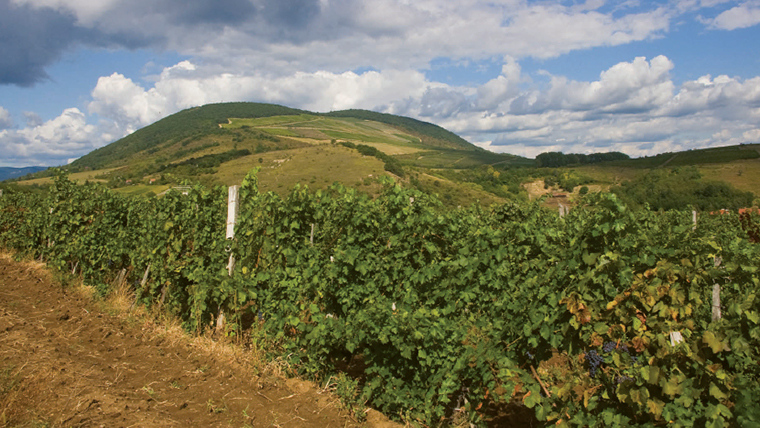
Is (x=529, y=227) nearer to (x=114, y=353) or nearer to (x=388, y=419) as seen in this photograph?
(x=388, y=419)

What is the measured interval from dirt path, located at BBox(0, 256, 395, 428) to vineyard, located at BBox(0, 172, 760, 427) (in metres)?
0.41

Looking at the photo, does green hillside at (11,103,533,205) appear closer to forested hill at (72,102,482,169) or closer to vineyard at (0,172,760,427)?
forested hill at (72,102,482,169)

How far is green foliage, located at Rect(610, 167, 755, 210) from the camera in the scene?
185 ft

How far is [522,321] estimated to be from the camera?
3762 mm

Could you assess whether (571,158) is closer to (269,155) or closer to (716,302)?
(269,155)

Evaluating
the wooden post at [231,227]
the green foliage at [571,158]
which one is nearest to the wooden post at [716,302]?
the wooden post at [231,227]

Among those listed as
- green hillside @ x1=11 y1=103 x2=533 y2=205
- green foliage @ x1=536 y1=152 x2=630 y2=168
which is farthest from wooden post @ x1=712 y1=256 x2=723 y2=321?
green foliage @ x1=536 y1=152 x2=630 y2=168

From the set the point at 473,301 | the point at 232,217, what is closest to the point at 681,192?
the point at 473,301

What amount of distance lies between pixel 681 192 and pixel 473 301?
71.7 meters

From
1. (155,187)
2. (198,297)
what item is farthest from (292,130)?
(198,297)

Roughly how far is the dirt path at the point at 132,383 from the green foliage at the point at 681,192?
179 ft

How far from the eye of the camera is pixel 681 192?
2514 inches

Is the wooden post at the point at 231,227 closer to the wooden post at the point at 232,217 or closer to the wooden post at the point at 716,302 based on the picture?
the wooden post at the point at 232,217

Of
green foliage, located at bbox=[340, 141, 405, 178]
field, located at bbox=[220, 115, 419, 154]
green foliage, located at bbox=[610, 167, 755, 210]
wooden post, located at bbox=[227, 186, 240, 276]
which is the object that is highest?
field, located at bbox=[220, 115, 419, 154]
